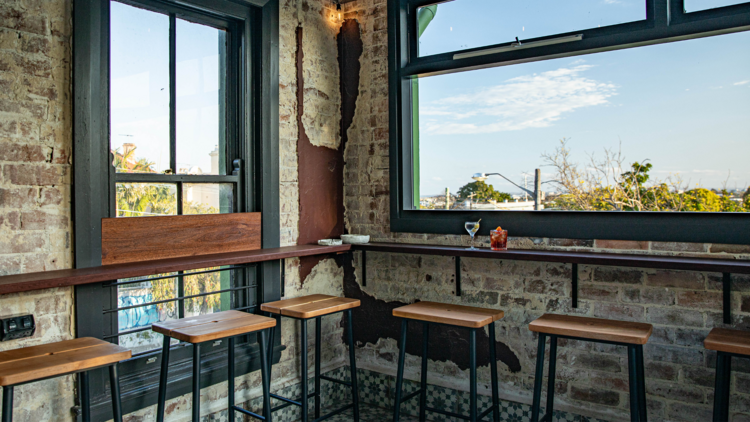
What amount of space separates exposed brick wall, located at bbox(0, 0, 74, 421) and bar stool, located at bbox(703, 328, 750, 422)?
10.1 feet

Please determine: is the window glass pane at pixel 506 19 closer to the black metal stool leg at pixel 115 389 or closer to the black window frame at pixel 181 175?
the black window frame at pixel 181 175

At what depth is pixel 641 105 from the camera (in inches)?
120

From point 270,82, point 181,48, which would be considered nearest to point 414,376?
point 270,82

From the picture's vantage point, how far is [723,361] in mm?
2379

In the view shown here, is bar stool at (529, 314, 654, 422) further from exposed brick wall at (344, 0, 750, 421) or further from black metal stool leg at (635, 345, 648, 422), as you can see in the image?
exposed brick wall at (344, 0, 750, 421)

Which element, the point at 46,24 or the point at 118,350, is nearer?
the point at 118,350

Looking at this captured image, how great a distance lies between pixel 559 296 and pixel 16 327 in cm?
296

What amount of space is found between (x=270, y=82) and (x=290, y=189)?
771mm

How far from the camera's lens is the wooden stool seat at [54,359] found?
2.02 m

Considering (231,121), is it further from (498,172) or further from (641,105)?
(641,105)

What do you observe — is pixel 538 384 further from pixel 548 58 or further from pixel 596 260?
pixel 548 58

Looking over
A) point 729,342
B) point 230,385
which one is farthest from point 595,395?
point 230,385

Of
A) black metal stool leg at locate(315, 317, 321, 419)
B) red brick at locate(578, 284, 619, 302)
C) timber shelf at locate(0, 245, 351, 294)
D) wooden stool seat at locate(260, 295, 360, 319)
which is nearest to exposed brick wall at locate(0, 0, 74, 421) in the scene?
timber shelf at locate(0, 245, 351, 294)

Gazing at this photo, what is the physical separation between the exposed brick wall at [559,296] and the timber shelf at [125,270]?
0.83m
